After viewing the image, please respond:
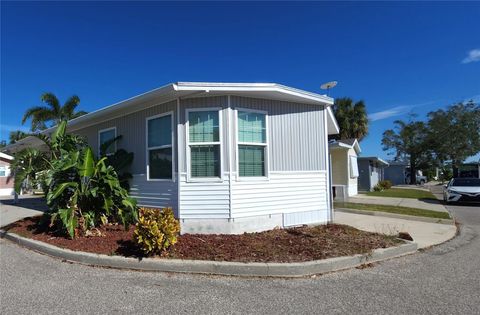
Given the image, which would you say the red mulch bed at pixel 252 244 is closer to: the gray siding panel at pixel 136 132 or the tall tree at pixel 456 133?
the gray siding panel at pixel 136 132

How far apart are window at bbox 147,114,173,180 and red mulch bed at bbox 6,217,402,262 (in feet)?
5.17

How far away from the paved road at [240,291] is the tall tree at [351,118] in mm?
26962

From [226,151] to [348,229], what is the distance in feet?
11.8

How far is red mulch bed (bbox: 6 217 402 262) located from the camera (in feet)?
19.9

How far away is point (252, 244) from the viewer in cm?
677

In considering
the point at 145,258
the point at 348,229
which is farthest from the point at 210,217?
the point at 348,229

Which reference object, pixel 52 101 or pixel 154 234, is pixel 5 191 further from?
pixel 154 234

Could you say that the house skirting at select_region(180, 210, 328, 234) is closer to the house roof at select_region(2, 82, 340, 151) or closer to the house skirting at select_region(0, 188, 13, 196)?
the house roof at select_region(2, 82, 340, 151)

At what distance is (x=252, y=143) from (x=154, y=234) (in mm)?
3339

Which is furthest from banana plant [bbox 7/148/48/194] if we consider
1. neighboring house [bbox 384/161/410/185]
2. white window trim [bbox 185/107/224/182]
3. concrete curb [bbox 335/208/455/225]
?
neighboring house [bbox 384/161/410/185]

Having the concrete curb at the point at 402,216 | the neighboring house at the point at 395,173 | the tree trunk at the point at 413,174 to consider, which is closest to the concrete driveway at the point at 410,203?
the concrete curb at the point at 402,216

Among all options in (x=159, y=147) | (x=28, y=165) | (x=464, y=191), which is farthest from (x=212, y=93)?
(x=464, y=191)

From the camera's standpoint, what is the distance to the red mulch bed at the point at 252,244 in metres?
6.08

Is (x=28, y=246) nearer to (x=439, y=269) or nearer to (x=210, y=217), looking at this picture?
(x=210, y=217)
